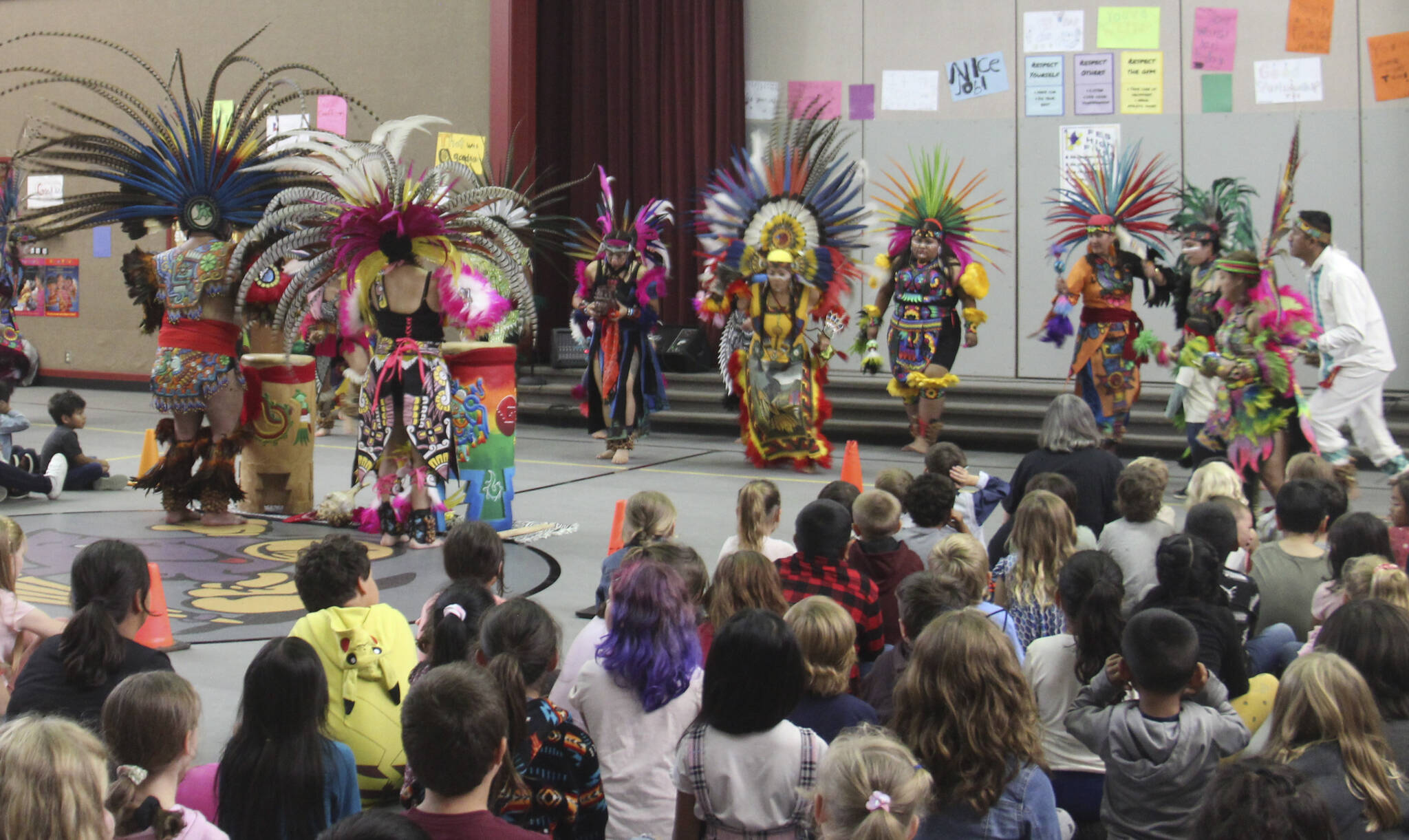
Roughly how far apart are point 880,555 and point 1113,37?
9.47m

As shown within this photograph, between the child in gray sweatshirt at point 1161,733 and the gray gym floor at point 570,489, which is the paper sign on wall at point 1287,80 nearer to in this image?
the gray gym floor at point 570,489

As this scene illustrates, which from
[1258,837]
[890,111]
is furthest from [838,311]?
[1258,837]

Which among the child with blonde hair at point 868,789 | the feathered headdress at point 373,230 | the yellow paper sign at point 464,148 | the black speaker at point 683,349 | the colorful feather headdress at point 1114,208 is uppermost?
the yellow paper sign at point 464,148

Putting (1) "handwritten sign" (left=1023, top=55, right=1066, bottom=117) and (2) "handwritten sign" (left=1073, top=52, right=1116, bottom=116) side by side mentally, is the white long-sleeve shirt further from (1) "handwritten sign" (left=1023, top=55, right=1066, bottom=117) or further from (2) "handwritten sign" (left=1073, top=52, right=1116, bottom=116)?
(1) "handwritten sign" (left=1023, top=55, right=1066, bottom=117)

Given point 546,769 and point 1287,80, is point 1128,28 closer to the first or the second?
point 1287,80

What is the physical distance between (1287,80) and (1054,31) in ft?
7.02

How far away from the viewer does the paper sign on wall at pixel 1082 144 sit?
1210cm

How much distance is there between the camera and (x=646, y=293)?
397 inches

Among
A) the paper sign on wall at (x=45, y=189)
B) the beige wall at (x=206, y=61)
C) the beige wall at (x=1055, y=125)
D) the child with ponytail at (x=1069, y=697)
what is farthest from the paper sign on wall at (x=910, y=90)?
the paper sign on wall at (x=45, y=189)

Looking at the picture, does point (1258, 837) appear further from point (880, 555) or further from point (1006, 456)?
point (1006, 456)

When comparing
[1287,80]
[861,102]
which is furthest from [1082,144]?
[861,102]

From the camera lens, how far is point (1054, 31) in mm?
12227

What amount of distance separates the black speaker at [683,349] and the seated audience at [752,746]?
10619 mm

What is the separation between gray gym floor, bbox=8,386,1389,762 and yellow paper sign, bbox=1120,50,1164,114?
3.48 m
